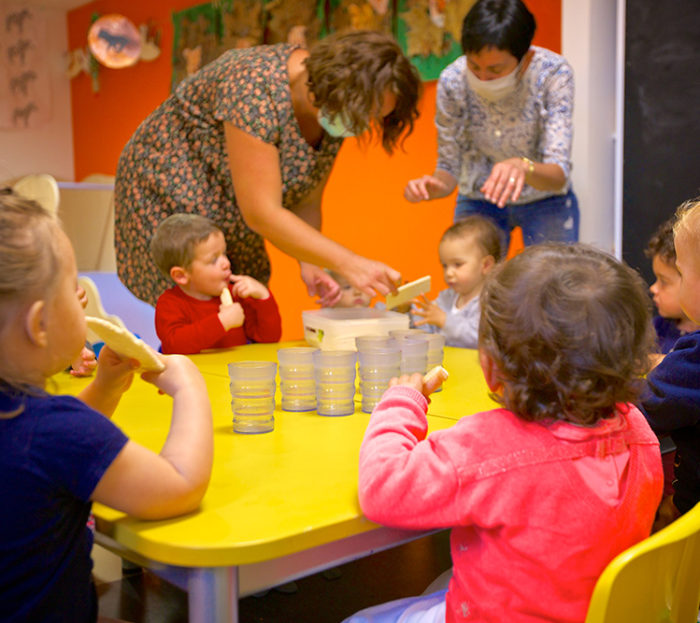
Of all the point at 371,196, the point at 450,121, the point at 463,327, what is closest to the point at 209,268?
the point at 463,327

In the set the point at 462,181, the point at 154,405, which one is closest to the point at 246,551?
the point at 154,405

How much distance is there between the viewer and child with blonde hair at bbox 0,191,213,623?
833mm

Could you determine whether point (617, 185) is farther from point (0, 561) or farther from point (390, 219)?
A: point (0, 561)

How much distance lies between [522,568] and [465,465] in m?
0.15

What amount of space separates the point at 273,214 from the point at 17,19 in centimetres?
714

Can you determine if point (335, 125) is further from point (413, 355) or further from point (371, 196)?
point (371, 196)

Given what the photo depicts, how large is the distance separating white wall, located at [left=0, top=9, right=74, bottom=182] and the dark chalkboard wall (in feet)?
20.5

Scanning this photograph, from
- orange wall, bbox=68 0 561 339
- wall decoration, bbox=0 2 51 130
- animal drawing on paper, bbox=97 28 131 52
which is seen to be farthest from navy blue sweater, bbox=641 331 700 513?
wall decoration, bbox=0 2 51 130

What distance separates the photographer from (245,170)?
2.21 meters

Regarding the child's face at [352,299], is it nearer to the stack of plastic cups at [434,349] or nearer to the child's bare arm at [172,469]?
the stack of plastic cups at [434,349]

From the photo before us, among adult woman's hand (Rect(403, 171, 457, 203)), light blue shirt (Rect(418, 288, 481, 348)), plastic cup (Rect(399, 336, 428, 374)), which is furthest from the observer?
adult woman's hand (Rect(403, 171, 457, 203))

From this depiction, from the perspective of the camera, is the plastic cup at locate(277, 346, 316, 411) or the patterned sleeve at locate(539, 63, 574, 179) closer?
the plastic cup at locate(277, 346, 316, 411)

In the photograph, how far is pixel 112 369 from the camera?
1.16 m

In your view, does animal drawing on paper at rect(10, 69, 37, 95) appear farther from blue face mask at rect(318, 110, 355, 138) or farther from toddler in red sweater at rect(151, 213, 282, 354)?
blue face mask at rect(318, 110, 355, 138)
